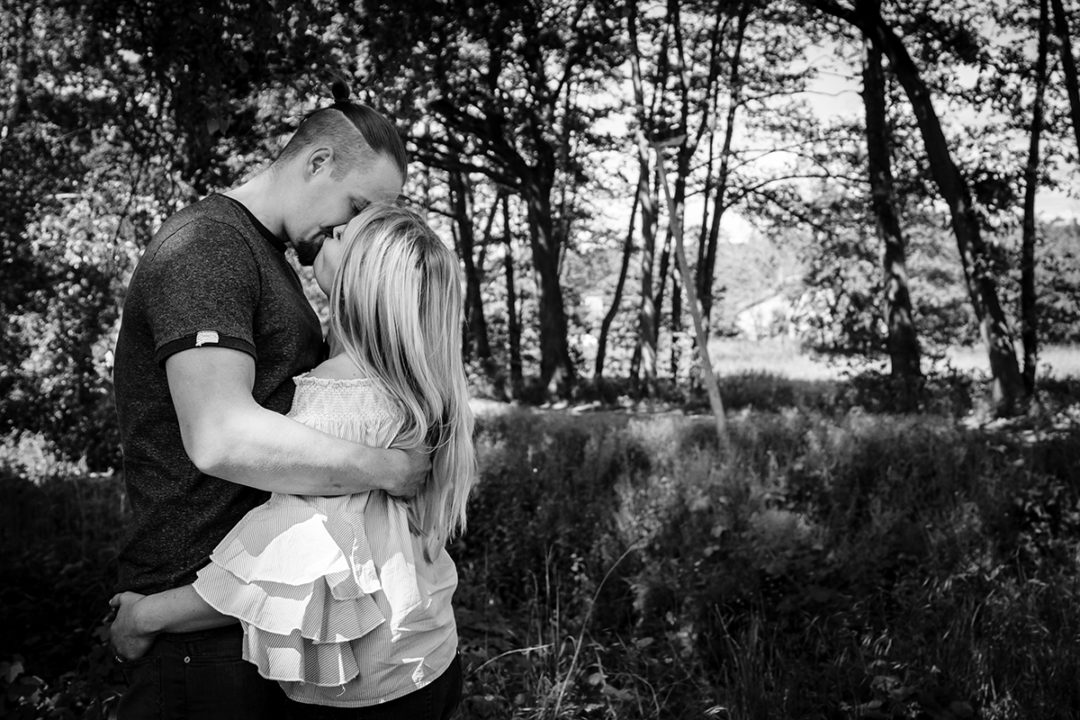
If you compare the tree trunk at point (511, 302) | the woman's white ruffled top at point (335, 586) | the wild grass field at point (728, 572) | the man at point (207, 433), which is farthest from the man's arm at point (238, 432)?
the tree trunk at point (511, 302)

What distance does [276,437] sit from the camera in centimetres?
151

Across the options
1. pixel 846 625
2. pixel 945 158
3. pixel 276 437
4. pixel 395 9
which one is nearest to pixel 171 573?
pixel 276 437

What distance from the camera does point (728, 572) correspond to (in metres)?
6.27

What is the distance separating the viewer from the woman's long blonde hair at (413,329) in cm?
171

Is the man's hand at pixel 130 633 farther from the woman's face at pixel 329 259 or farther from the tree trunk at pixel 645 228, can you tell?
the tree trunk at pixel 645 228

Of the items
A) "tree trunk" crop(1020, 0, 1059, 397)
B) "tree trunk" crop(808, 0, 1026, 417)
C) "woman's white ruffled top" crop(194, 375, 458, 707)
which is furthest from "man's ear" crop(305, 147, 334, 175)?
"tree trunk" crop(1020, 0, 1059, 397)

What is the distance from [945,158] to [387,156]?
11.3 metres

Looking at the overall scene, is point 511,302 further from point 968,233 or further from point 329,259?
point 329,259

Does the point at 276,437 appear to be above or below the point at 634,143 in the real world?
below

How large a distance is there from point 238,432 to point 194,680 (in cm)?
50

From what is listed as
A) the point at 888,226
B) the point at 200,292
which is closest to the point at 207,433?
the point at 200,292

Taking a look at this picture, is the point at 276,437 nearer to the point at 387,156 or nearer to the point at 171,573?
the point at 171,573

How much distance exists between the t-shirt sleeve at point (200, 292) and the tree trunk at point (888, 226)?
1253 cm

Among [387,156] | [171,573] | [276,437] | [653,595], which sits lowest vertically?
[653,595]
